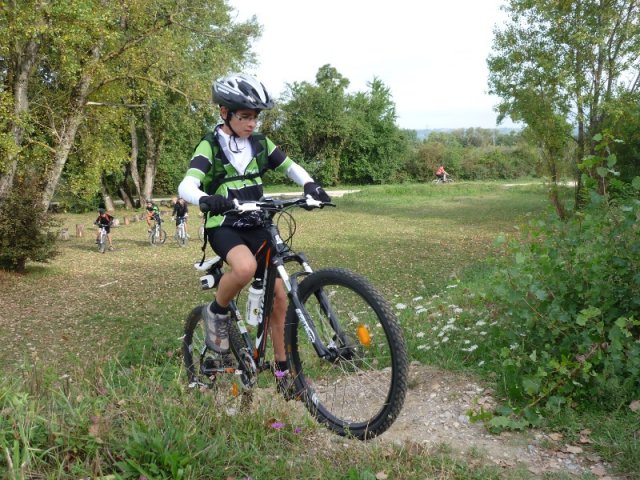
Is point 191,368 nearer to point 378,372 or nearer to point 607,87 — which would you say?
point 378,372

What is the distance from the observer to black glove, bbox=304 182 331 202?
3795 mm

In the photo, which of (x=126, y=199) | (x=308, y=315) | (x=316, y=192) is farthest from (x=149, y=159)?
(x=308, y=315)

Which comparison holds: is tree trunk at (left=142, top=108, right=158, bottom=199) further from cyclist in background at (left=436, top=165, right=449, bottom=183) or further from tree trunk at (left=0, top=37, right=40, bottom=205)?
cyclist in background at (left=436, top=165, right=449, bottom=183)

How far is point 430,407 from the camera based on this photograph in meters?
4.29

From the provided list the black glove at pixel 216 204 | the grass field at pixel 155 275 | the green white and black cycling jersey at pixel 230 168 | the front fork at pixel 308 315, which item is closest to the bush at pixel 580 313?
the grass field at pixel 155 275

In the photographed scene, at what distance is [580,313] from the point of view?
409cm

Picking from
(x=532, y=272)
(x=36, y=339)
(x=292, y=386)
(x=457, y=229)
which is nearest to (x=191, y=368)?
(x=292, y=386)

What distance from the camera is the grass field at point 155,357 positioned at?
2.66m

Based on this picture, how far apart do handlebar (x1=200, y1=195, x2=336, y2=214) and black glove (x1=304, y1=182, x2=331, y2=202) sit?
54 mm

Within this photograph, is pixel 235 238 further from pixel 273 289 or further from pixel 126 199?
pixel 126 199

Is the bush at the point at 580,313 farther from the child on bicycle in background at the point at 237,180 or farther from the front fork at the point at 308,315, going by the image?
the child on bicycle in background at the point at 237,180

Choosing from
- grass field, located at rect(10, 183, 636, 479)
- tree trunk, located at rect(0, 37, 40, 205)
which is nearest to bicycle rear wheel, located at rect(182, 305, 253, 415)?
grass field, located at rect(10, 183, 636, 479)

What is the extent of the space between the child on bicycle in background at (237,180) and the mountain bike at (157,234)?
58.4 feet

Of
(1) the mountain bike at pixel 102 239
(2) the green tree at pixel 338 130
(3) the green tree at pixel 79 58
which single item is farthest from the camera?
(2) the green tree at pixel 338 130
